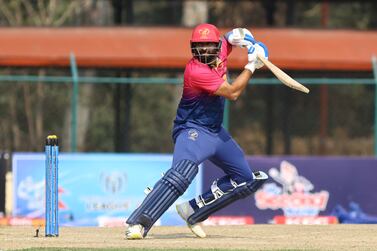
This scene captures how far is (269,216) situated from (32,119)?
8371 mm

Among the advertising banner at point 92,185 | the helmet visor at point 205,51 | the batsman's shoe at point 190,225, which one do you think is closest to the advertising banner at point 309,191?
the advertising banner at point 92,185

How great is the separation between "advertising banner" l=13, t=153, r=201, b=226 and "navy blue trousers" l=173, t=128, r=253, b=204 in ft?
21.3

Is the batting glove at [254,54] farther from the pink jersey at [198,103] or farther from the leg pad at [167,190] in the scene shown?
the leg pad at [167,190]

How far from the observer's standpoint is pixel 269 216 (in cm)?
1770

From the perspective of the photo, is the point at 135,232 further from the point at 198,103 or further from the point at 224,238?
the point at 198,103

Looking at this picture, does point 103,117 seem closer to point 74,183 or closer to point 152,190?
point 74,183

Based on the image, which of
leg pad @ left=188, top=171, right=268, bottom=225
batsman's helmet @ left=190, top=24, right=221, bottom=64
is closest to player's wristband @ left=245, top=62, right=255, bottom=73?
batsman's helmet @ left=190, top=24, right=221, bottom=64

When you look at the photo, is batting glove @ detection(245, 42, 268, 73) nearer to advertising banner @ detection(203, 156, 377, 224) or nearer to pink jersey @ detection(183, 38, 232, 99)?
pink jersey @ detection(183, 38, 232, 99)

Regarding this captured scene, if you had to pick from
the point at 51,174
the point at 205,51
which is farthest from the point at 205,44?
the point at 51,174

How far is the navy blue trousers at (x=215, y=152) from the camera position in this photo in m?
10.6

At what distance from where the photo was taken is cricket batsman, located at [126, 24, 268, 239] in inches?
412

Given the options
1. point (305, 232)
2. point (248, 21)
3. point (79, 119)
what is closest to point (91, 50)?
point (79, 119)

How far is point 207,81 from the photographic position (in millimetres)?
10414

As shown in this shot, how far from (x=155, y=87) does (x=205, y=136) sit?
16.0 meters
